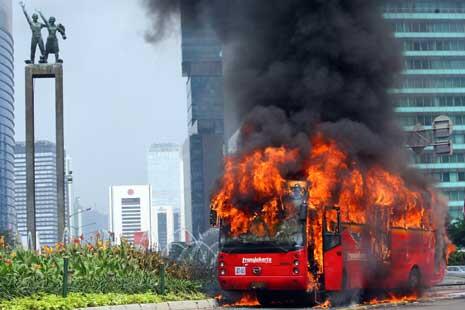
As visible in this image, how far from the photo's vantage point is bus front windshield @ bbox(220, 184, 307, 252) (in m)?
18.1

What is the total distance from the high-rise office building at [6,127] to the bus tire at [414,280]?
398 ft

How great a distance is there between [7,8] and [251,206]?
12415cm

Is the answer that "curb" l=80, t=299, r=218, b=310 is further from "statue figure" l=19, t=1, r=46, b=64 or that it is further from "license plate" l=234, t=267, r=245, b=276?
"statue figure" l=19, t=1, r=46, b=64

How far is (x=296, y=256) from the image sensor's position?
59.0 feet

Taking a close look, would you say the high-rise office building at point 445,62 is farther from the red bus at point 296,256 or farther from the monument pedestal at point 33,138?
the red bus at point 296,256

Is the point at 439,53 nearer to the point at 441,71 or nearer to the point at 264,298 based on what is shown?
the point at 441,71

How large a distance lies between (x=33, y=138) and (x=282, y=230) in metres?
18.1

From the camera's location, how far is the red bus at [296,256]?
1806cm

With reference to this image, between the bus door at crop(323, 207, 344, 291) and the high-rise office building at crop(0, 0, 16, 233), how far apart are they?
124 metres

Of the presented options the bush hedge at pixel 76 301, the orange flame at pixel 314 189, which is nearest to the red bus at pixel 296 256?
the orange flame at pixel 314 189

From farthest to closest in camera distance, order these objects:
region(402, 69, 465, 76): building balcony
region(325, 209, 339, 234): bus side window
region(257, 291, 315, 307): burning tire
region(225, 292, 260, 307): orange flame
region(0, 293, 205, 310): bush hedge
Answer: region(402, 69, 465, 76): building balcony → region(225, 292, 260, 307): orange flame → region(257, 291, 315, 307): burning tire → region(325, 209, 339, 234): bus side window → region(0, 293, 205, 310): bush hedge

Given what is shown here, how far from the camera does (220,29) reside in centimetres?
2442

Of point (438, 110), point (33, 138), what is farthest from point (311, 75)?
point (438, 110)

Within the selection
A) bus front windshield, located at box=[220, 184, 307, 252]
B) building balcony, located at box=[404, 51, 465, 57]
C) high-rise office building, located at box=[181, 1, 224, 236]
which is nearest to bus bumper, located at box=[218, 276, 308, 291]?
bus front windshield, located at box=[220, 184, 307, 252]
